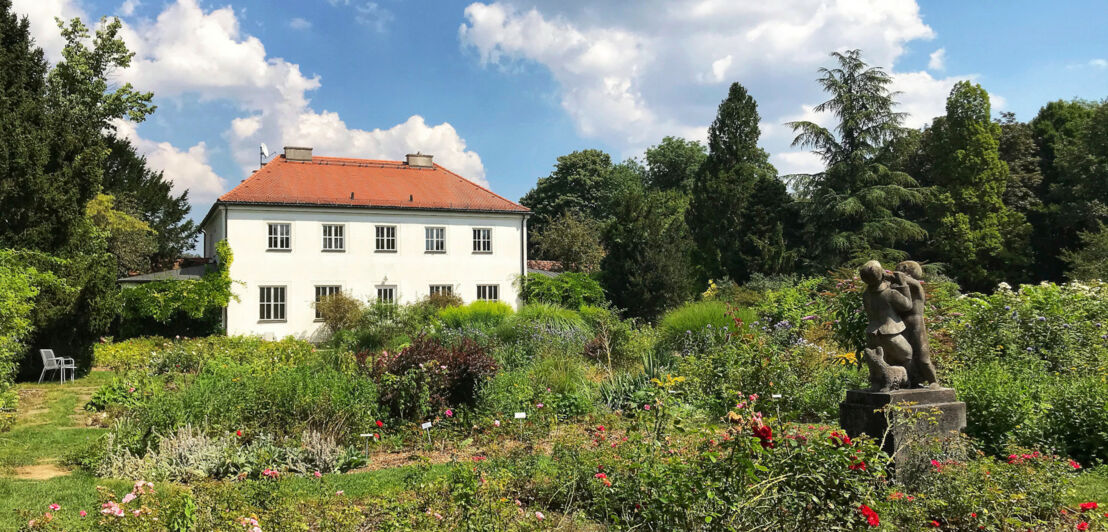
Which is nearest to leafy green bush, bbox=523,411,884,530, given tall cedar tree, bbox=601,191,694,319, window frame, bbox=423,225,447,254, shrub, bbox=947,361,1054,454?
shrub, bbox=947,361,1054,454

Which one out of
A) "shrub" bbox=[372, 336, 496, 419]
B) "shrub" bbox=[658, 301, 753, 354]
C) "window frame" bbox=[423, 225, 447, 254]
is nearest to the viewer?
"shrub" bbox=[372, 336, 496, 419]

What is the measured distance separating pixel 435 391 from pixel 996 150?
26.6m

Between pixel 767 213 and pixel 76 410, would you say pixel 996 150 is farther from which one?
pixel 76 410

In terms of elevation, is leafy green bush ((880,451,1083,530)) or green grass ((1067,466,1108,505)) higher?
leafy green bush ((880,451,1083,530))

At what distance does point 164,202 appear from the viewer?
101ft

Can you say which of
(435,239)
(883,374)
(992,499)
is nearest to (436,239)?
(435,239)

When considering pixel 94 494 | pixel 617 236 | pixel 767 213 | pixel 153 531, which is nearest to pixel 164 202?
pixel 617 236

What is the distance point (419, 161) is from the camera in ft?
89.5

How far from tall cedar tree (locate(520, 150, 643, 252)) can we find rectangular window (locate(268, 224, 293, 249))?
67.8ft

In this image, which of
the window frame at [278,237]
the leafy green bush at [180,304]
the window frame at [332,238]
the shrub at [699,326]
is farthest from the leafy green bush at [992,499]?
the window frame at [278,237]

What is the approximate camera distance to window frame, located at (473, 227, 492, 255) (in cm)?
2494

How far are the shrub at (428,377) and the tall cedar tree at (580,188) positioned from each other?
33.7 m

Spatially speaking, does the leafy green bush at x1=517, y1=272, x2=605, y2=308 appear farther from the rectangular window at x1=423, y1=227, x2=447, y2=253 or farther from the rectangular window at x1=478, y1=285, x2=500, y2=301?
the rectangular window at x1=423, y1=227, x2=447, y2=253

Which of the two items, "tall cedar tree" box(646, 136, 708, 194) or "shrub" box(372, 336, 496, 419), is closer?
"shrub" box(372, 336, 496, 419)
